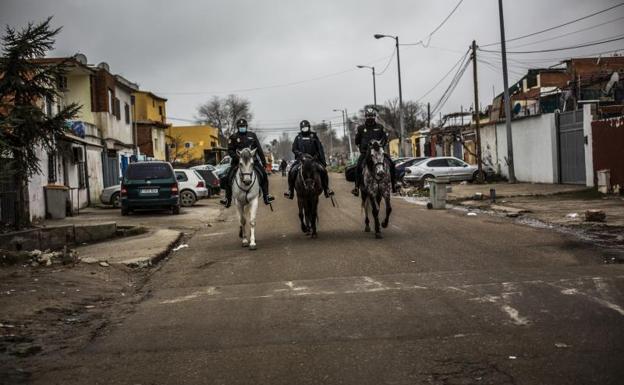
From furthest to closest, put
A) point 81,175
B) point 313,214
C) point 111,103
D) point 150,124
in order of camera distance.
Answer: point 150,124 < point 111,103 < point 81,175 < point 313,214

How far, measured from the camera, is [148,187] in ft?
77.7

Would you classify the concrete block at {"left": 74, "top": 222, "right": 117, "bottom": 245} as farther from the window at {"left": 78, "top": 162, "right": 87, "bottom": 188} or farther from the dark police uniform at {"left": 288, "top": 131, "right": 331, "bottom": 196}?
the window at {"left": 78, "top": 162, "right": 87, "bottom": 188}

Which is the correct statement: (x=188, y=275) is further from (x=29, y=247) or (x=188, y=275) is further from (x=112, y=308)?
(x=29, y=247)

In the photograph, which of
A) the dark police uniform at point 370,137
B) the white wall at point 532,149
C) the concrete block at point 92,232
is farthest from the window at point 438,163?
the concrete block at point 92,232

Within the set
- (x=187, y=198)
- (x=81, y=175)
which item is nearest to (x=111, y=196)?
(x=81, y=175)

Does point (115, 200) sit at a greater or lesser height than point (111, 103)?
lesser

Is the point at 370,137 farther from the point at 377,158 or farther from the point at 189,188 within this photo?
the point at 189,188

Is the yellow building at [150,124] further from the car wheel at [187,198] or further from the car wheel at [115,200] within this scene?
the car wheel at [187,198]

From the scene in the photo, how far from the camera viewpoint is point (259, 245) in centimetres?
1341

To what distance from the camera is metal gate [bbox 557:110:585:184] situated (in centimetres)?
2866

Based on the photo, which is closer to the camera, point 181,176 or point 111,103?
point 181,176

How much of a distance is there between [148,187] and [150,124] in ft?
111

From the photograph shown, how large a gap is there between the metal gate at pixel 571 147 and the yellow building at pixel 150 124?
3220cm

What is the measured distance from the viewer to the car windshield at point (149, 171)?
78.4 feet
